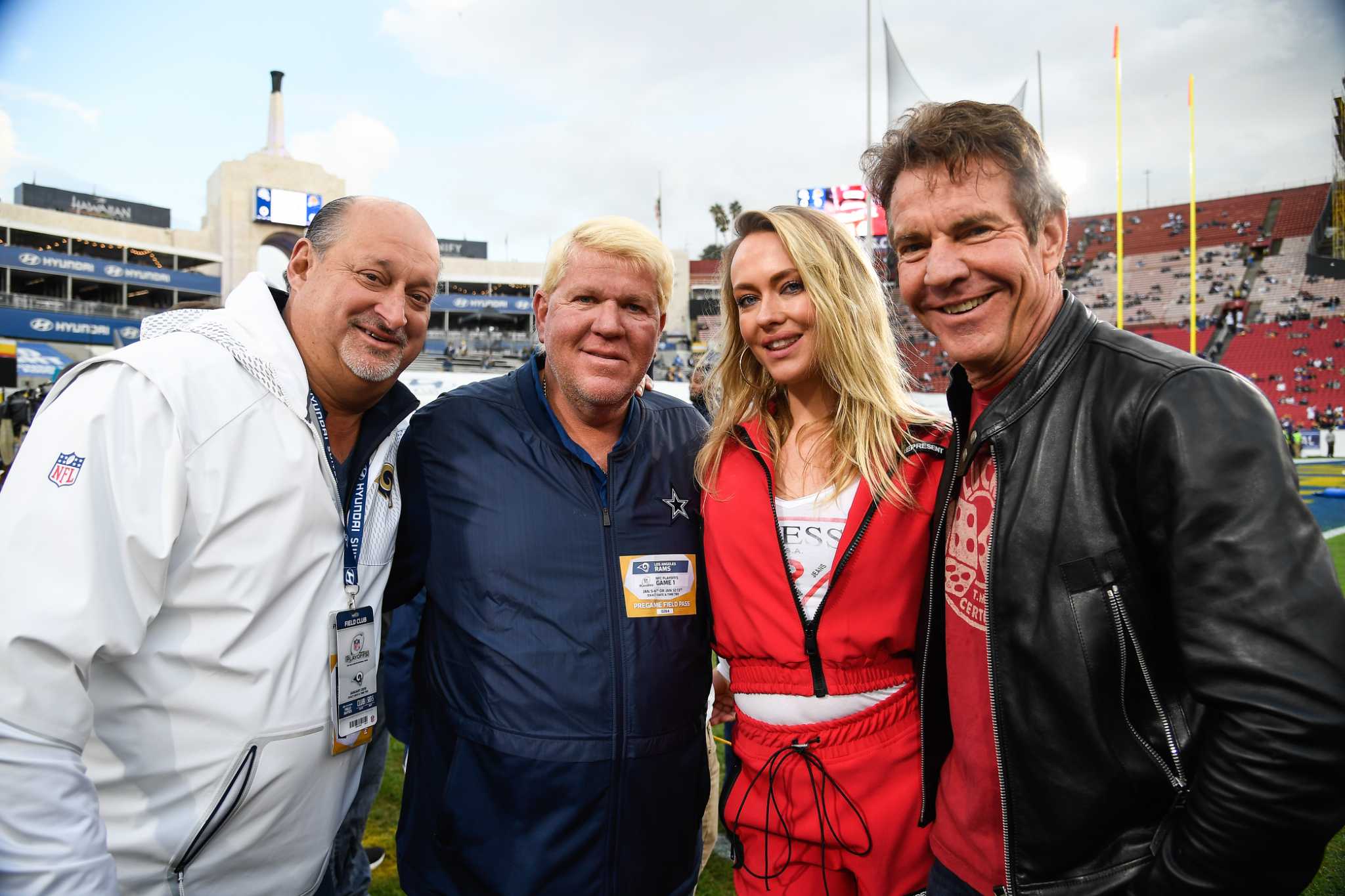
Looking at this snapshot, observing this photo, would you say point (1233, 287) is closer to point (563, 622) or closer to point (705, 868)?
point (705, 868)

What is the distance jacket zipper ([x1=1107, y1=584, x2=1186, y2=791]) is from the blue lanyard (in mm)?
1703

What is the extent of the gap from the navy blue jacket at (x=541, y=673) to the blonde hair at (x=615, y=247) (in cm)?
47

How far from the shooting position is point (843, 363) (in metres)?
2.28

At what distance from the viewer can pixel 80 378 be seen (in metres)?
1.55

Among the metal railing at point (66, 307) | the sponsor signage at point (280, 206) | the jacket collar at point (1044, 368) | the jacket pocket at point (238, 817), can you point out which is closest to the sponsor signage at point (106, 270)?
the metal railing at point (66, 307)

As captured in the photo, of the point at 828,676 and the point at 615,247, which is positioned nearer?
the point at 828,676

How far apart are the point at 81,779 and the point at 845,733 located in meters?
1.58

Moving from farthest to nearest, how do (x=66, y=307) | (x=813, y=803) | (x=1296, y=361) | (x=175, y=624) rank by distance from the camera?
(x=66, y=307) < (x=1296, y=361) < (x=813, y=803) < (x=175, y=624)

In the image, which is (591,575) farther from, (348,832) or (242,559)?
(348,832)

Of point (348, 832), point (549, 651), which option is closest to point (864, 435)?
point (549, 651)

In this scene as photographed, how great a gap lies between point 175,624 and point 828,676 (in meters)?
1.50

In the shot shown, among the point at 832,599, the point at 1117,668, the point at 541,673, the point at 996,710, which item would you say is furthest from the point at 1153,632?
the point at 541,673

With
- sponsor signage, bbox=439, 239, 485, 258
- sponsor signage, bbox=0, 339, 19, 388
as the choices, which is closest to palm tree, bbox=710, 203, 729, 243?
sponsor signage, bbox=439, 239, 485, 258

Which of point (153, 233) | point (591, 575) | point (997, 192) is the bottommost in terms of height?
point (591, 575)
